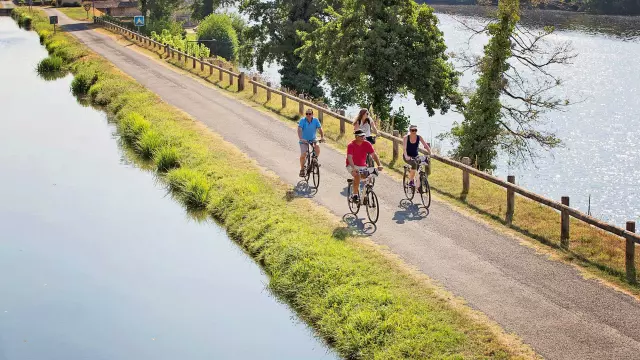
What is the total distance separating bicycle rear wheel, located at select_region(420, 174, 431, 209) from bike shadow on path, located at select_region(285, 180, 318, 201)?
116 inches

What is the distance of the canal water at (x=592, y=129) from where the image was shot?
37562 millimetres

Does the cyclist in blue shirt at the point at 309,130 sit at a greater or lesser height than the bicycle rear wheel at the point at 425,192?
greater

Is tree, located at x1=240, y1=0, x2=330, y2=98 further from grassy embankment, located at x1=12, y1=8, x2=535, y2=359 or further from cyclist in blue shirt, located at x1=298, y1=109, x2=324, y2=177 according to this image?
cyclist in blue shirt, located at x1=298, y1=109, x2=324, y2=177

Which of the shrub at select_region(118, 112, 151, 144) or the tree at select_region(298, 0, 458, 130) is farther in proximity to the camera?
the tree at select_region(298, 0, 458, 130)

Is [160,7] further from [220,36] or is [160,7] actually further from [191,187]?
[191,187]

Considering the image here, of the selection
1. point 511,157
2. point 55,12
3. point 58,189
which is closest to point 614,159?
point 511,157

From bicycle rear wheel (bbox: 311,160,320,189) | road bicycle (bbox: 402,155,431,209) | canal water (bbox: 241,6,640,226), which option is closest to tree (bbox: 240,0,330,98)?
canal water (bbox: 241,6,640,226)

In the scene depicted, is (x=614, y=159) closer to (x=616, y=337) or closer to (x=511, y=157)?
(x=511, y=157)

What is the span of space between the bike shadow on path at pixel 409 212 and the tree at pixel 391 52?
20256 mm

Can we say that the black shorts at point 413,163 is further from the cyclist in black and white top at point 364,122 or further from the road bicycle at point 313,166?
the road bicycle at point 313,166

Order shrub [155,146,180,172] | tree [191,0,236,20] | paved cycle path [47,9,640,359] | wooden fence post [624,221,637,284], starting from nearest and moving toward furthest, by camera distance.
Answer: paved cycle path [47,9,640,359], wooden fence post [624,221,637,284], shrub [155,146,180,172], tree [191,0,236,20]

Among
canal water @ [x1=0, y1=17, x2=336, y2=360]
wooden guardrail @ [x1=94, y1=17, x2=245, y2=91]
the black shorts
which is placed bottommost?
canal water @ [x1=0, y1=17, x2=336, y2=360]

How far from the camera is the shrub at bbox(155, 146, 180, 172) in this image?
2564 cm

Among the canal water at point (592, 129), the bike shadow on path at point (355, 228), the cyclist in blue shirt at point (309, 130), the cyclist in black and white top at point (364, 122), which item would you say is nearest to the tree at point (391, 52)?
the canal water at point (592, 129)
